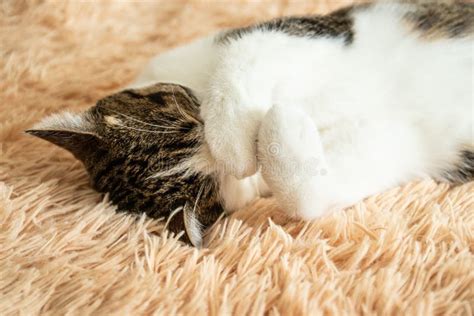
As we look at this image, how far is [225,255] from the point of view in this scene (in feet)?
2.56

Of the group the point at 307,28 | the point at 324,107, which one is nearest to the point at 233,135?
the point at 324,107

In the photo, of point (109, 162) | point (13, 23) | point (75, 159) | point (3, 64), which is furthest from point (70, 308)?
point (13, 23)

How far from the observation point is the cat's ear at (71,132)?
84cm

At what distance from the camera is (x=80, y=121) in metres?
0.89

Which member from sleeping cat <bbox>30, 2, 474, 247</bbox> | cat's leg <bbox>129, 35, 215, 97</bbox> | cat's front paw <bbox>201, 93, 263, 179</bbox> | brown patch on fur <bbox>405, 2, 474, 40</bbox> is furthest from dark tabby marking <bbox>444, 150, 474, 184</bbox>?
cat's leg <bbox>129, 35, 215, 97</bbox>

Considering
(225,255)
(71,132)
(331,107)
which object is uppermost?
(71,132)

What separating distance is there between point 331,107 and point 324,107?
0.6 inches

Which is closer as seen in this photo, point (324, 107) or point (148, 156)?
point (148, 156)

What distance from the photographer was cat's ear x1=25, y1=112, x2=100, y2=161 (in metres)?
0.84

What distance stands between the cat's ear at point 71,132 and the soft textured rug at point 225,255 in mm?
89

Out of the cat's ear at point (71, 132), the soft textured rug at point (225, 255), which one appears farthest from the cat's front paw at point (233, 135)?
the cat's ear at point (71, 132)

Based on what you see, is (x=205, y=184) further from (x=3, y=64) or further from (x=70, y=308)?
(x=3, y=64)

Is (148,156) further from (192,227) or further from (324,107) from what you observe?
(324,107)

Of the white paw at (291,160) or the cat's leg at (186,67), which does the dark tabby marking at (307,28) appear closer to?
the cat's leg at (186,67)
